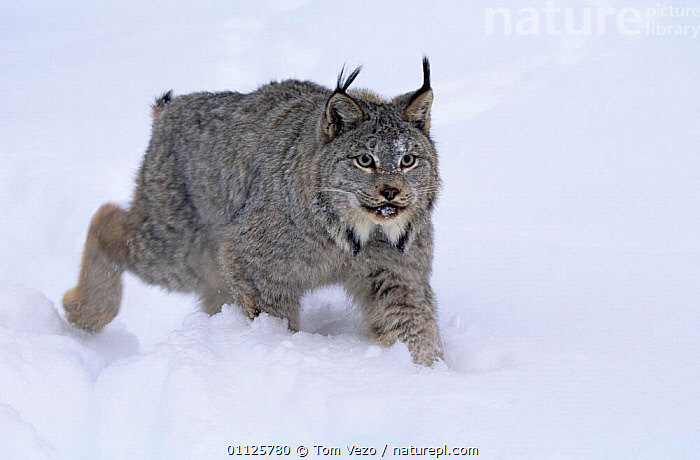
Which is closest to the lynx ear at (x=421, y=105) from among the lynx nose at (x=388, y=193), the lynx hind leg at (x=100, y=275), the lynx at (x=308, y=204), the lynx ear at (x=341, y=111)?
the lynx at (x=308, y=204)

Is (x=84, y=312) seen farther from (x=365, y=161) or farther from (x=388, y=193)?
(x=388, y=193)

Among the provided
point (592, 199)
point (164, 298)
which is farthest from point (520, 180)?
point (164, 298)

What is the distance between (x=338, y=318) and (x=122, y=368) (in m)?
1.87

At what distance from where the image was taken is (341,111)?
4141 mm

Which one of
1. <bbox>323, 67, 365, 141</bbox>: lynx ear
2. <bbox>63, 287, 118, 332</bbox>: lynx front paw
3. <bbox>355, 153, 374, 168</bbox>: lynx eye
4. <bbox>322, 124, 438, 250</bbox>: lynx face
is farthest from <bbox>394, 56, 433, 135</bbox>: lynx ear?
<bbox>63, 287, 118, 332</bbox>: lynx front paw

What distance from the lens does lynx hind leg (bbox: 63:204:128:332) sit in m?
5.58

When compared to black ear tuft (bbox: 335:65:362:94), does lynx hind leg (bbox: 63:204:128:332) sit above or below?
below

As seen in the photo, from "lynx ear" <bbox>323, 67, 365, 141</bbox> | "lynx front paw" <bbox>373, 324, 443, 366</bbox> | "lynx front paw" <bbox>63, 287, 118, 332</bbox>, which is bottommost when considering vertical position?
"lynx front paw" <bbox>63, 287, 118, 332</bbox>

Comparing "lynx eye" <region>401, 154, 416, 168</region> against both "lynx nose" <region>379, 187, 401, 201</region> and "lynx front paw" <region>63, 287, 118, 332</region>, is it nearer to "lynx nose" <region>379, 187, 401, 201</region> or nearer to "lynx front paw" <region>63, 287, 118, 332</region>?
"lynx nose" <region>379, 187, 401, 201</region>

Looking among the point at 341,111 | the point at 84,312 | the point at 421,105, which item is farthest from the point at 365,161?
the point at 84,312

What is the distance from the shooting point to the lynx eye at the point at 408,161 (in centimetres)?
404

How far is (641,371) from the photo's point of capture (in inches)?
134

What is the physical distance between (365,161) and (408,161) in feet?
0.76

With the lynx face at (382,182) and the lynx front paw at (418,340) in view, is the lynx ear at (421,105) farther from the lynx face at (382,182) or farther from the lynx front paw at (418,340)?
the lynx front paw at (418,340)
